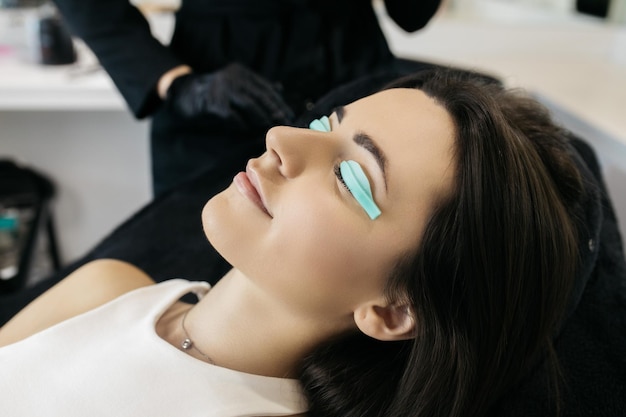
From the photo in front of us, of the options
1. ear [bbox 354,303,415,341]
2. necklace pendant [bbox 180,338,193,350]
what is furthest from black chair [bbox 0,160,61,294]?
ear [bbox 354,303,415,341]

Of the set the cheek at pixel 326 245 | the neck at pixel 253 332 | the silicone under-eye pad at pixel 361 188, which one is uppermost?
the silicone under-eye pad at pixel 361 188

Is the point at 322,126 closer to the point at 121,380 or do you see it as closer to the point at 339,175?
the point at 339,175

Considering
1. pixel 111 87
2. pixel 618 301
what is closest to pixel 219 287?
pixel 618 301

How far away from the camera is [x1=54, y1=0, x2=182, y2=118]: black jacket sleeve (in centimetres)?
109

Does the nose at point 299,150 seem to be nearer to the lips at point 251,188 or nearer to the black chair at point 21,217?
the lips at point 251,188

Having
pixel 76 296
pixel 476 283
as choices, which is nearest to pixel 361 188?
pixel 476 283

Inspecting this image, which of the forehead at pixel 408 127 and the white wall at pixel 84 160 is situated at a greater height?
the forehead at pixel 408 127

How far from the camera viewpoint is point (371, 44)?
125cm

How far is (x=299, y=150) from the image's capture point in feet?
2.24

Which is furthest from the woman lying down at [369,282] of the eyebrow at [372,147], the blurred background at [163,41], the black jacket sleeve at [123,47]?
the blurred background at [163,41]

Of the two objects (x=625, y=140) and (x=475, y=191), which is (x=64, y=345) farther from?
(x=625, y=140)

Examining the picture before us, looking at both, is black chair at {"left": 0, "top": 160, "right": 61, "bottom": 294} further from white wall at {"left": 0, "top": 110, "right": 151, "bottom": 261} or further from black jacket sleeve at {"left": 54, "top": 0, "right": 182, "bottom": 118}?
black jacket sleeve at {"left": 54, "top": 0, "right": 182, "bottom": 118}

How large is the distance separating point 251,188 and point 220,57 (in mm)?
582

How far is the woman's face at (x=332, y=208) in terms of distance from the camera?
2.16 ft
